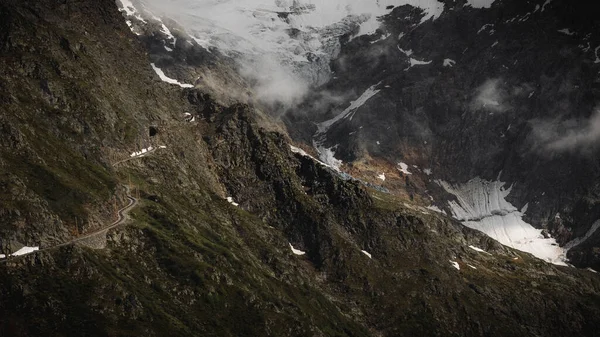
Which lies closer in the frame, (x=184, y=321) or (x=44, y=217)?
(x=44, y=217)

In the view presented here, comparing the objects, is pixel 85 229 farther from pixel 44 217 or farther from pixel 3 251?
pixel 3 251

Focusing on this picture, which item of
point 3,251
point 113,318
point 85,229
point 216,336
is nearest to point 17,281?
point 3,251

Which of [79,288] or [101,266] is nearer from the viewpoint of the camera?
[79,288]

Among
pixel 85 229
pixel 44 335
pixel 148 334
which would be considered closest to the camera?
pixel 44 335

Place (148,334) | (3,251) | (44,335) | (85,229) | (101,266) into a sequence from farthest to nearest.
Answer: (85,229) → (101,266) → (148,334) → (3,251) → (44,335)

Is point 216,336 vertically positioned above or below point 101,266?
below

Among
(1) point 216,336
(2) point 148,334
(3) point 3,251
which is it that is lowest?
(1) point 216,336

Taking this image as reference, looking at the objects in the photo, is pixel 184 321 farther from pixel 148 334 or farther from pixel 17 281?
pixel 17 281

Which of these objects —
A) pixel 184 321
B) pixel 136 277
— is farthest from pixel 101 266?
pixel 184 321

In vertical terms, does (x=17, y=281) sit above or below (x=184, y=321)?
above
